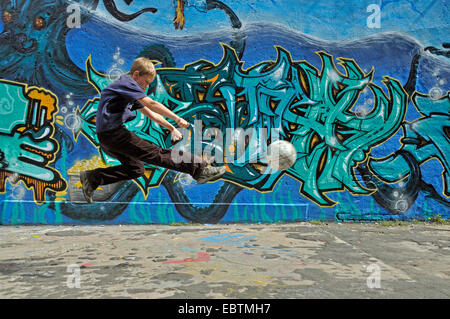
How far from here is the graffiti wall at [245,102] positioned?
23.3 feet

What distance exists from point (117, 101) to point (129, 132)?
334 millimetres

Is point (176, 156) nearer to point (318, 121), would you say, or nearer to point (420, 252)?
point (420, 252)

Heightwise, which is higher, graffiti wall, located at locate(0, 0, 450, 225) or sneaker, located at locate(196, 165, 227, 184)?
graffiti wall, located at locate(0, 0, 450, 225)

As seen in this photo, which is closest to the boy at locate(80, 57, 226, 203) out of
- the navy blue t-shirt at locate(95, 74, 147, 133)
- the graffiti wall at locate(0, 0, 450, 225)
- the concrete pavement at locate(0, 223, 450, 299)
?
the navy blue t-shirt at locate(95, 74, 147, 133)

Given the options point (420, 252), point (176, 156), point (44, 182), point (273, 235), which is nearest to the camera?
point (176, 156)

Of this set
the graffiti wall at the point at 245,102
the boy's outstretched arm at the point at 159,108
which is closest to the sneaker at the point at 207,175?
the boy's outstretched arm at the point at 159,108

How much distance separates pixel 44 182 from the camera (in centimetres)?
704

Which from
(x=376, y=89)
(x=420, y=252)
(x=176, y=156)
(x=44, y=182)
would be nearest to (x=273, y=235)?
(x=420, y=252)

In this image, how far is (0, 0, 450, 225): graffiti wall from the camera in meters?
7.10

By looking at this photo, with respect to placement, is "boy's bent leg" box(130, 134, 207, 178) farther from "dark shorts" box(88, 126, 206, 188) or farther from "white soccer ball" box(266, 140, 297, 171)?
"white soccer ball" box(266, 140, 297, 171)

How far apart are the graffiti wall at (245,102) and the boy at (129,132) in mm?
3159

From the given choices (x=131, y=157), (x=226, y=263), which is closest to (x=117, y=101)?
(x=131, y=157)

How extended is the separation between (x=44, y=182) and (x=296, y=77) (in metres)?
5.28

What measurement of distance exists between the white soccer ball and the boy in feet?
11.2
